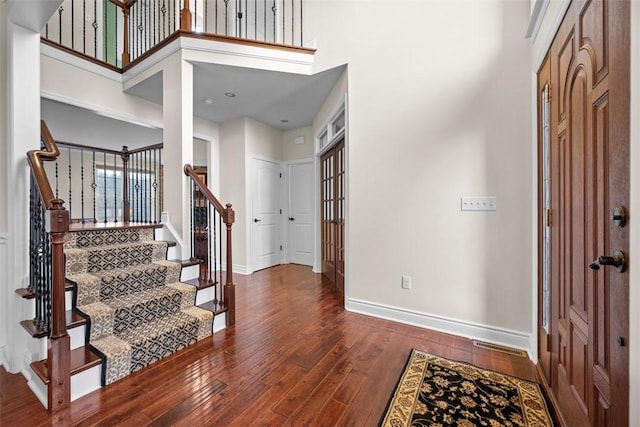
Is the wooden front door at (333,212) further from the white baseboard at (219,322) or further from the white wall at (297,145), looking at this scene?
the white baseboard at (219,322)

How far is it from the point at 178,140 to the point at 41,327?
1874 mm

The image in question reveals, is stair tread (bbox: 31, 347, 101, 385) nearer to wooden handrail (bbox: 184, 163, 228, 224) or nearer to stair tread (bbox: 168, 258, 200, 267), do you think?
stair tread (bbox: 168, 258, 200, 267)

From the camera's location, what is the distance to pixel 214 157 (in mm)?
4762

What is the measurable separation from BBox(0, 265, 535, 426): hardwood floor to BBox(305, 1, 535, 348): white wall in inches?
14.3

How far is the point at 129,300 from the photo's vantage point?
2076 millimetres

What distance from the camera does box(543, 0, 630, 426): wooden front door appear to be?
84cm

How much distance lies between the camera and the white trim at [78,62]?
9.39 feet

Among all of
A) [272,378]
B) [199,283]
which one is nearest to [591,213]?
[272,378]

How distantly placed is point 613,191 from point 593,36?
0.63 metres

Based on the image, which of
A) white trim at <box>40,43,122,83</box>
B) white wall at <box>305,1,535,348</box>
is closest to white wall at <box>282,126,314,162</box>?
white wall at <box>305,1,535,348</box>

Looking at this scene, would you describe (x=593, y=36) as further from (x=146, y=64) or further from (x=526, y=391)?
(x=146, y=64)

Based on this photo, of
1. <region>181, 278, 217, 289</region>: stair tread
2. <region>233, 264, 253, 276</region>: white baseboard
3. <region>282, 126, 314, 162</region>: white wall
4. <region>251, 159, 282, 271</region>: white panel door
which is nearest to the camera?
<region>181, 278, 217, 289</region>: stair tread

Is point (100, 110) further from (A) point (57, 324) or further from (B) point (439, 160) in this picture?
(B) point (439, 160)

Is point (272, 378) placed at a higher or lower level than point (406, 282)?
lower
